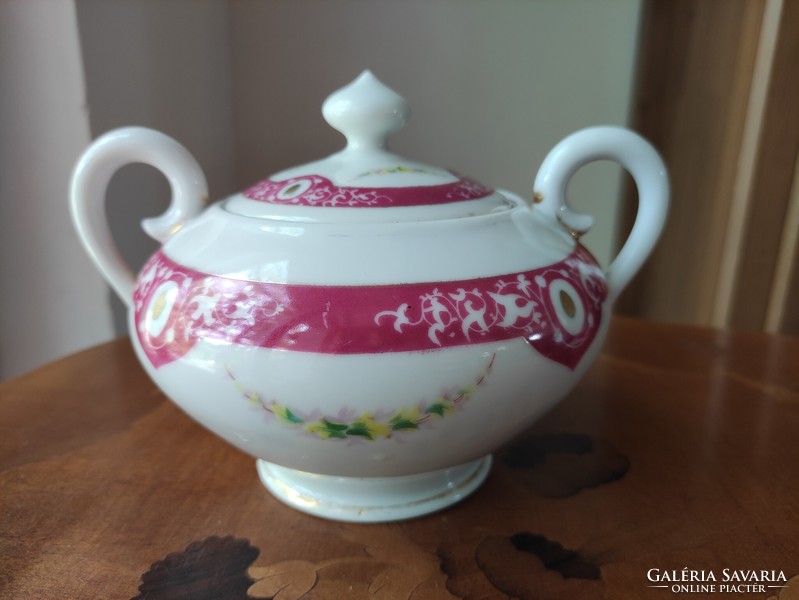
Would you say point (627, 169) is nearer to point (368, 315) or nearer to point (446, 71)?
point (368, 315)

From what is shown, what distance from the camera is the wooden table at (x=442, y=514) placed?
0.43 metres

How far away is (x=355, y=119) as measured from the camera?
1.71 feet

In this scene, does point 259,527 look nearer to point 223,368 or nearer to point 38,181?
point 223,368

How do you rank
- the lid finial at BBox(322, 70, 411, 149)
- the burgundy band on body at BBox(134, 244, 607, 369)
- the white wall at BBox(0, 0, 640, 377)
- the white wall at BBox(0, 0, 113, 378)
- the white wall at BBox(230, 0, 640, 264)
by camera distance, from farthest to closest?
the white wall at BBox(230, 0, 640, 264) → the white wall at BBox(0, 0, 640, 377) → the white wall at BBox(0, 0, 113, 378) → the lid finial at BBox(322, 70, 411, 149) → the burgundy band on body at BBox(134, 244, 607, 369)

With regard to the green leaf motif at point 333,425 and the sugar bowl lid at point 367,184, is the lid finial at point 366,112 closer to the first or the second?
the sugar bowl lid at point 367,184

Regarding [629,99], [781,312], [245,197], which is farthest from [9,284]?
[781,312]

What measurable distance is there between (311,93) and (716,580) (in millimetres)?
1090

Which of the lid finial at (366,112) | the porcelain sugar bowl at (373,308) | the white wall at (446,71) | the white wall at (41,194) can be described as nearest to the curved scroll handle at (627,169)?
the porcelain sugar bowl at (373,308)

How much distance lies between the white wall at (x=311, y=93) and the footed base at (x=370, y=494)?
0.60 meters

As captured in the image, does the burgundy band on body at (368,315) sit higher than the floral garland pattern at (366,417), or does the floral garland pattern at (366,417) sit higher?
the burgundy band on body at (368,315)

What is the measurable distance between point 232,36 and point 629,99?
797mm

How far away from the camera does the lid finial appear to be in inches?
20.3

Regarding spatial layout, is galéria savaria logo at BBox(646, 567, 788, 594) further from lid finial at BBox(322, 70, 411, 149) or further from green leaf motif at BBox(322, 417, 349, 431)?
lid finial at BBox(322, 70, 411, 149)

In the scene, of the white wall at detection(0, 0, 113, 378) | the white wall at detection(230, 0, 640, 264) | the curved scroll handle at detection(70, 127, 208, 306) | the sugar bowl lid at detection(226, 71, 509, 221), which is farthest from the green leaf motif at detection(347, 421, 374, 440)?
the white wall at detection(230, 0, 640, 264)
